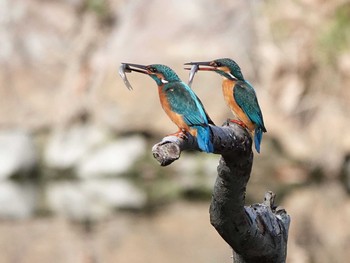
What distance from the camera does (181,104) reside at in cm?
162

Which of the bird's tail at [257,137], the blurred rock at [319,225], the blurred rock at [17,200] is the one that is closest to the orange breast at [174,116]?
the bird's tail at [257,137]

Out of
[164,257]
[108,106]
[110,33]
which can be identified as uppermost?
[110,33]

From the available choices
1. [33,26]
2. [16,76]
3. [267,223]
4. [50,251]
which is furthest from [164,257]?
[33,26]

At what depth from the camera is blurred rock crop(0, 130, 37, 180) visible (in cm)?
1177

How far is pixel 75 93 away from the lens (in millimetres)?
13086

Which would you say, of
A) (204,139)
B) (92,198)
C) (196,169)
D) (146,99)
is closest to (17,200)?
(92,198)

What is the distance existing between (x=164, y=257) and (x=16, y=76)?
A: 20.2 feet

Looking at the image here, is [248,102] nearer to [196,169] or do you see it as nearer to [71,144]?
[196,169]

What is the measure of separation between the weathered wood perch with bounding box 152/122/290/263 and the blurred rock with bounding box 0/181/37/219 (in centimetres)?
714

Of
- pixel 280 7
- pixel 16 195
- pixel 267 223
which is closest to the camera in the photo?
pixel 267 223

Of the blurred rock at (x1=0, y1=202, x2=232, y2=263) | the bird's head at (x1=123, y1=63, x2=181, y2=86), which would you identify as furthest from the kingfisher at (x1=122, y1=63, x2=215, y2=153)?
the blurred rock at (x1=0, y1=202, x2=232, y2=263)

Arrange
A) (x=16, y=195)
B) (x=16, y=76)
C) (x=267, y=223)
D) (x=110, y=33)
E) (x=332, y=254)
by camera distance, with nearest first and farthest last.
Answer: (x=267, y=223) → (x=332, y=254) → (x=16, y=195) → (x=16, y=76) → (x=110, y=33)

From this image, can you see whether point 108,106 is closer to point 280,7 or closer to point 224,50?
point 224,50

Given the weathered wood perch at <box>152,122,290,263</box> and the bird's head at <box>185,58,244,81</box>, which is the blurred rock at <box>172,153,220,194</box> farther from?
the bird's head at <box>185,58,244,81</box>
